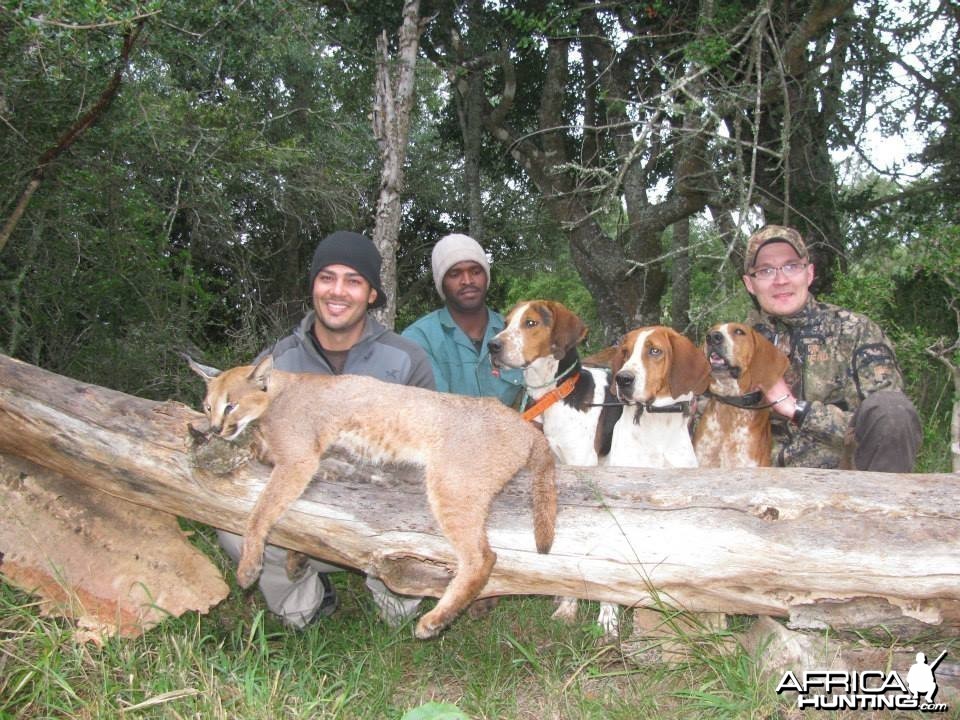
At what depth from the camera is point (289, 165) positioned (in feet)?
31.6

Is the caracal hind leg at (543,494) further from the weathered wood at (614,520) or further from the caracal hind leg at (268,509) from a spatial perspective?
the caracal hind leg at (268,509)

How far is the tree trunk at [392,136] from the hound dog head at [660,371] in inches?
160

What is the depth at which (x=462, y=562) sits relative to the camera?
3521 mm

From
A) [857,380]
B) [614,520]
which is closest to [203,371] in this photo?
[614,520]

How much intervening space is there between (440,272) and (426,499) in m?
3.04

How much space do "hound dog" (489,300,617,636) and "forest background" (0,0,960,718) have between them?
1094mm

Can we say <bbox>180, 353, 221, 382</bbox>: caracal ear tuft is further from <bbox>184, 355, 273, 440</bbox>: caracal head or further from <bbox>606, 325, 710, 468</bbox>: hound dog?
<bbox>606, 325, 710, 468</bbox>: hound dog

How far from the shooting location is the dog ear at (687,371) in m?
4.57

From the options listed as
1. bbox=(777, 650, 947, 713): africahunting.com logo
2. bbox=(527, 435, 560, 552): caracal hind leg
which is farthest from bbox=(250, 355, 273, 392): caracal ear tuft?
bbox=(777, 650, 947, 713): africahunting.com logo

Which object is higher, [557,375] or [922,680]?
[557,375]

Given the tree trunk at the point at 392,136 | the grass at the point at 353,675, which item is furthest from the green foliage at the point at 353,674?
the tree trunk at the point at 392,136

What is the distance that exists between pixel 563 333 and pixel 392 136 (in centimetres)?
424

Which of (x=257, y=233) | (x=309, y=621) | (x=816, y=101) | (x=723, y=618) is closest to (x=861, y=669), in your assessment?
(x=723, y=618)

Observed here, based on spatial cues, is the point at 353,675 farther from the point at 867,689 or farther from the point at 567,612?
the point at 867,689
